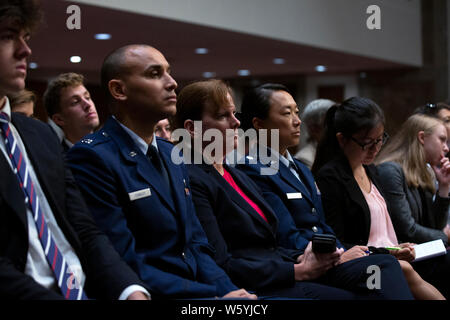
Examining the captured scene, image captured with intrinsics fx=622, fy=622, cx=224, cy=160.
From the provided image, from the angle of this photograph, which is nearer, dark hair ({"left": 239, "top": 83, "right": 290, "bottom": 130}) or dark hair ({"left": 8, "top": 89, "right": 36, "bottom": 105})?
dark hair ({"left": 239, "top": 83, "right": 290, "bottom": 130})

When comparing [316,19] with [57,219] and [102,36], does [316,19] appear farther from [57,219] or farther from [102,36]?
[57,219]

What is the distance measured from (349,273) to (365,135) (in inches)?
38.1

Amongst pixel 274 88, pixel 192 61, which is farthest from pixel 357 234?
pixel 192 61

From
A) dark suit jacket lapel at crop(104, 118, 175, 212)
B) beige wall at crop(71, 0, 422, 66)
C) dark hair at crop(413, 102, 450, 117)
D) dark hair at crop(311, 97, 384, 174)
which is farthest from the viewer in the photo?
beige wall at crop(71, 0, 422, 66)

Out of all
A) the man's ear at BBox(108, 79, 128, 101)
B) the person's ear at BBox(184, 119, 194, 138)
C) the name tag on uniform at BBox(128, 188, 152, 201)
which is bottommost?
the name tag on uniform at BBox(128, 188, 152, 201)

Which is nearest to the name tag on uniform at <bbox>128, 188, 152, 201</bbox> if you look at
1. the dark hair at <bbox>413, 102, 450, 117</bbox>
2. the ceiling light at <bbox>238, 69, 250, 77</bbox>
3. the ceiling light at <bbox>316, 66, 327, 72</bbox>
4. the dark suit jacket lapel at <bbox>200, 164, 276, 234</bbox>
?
the dark suit jacket lapel at <bbox>200, 164, 276, 234</bbox>

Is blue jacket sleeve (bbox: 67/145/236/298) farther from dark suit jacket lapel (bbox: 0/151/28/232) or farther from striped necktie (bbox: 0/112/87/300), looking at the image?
dark suit jacket lapel (bbox: 0/151/28/232)

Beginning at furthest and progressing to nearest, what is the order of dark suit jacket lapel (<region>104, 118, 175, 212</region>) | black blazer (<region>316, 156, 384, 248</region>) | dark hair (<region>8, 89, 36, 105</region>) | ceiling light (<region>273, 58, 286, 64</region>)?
ceiling light (<region>273, 58, 286, 64</region>), dark hair (<region>8, 89, 36, 105</region>), black blazer (<region>316, 156, 384, 248</region>), dark suit jacket lapel (<region>104, 118, 175, 212</region>)

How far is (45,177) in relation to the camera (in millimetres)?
1878

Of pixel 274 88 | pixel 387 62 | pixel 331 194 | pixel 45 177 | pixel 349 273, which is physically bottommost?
pixel 349 273

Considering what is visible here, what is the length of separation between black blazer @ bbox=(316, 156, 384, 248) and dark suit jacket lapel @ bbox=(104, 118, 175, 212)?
1353mm

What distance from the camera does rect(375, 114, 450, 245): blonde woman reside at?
12.5 feet
